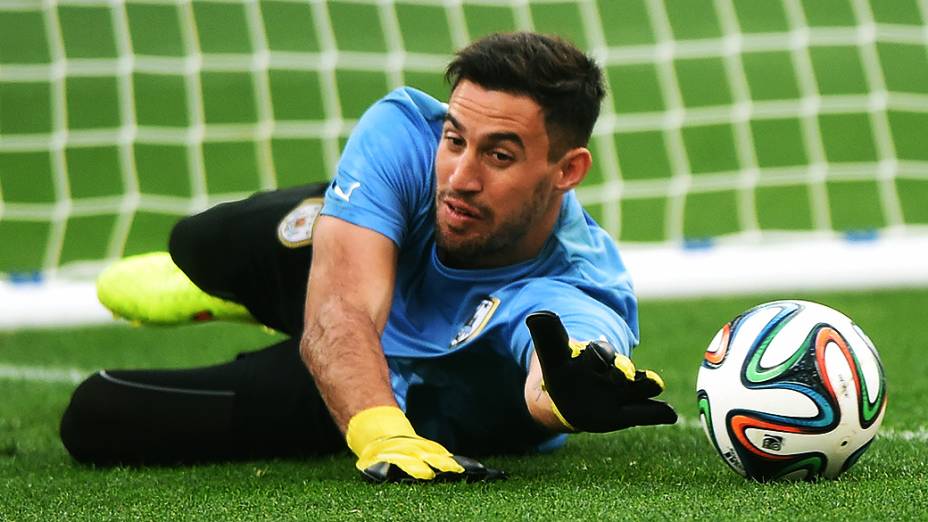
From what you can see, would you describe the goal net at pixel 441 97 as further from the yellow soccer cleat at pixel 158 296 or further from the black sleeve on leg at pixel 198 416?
the black sleeve on leg at pixel 198 416

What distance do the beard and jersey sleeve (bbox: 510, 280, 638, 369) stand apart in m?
0.15

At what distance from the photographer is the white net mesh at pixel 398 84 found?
7664 mm

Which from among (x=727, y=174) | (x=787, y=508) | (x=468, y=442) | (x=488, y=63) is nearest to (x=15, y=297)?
(x=468, y=442)

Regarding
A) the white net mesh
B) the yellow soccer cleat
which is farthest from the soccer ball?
the white net mesh

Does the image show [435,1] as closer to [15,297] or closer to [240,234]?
[15,297]

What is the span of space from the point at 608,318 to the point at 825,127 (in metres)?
8.52

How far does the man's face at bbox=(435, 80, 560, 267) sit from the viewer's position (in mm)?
3523

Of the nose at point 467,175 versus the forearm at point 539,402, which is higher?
the nose at point 467,175

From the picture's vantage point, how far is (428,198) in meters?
3.83

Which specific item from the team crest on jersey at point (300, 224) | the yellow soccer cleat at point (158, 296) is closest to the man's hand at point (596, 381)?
the team crest on jersey at point (300, 224)

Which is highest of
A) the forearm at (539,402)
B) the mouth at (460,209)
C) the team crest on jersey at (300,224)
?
the mouth at (460,209)

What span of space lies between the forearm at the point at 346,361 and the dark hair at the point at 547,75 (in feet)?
2.15

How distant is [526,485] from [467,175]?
0.77m

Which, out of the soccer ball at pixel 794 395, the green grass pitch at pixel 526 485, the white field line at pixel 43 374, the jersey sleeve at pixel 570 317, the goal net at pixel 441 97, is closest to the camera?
the green grass pitch at pixel 526 485
